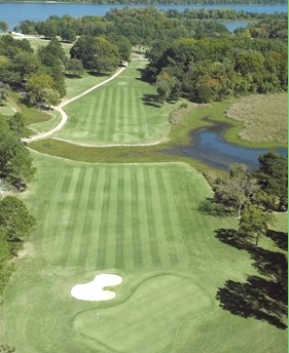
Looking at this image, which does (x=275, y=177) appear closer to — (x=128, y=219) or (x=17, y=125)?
(x=128, y=219)

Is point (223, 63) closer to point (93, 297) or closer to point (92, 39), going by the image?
point (92, 39)

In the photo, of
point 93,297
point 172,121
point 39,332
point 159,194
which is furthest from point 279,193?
point 172,121

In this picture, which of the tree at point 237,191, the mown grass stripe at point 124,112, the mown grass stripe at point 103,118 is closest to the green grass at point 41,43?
the mown grass stripe at point 124,112

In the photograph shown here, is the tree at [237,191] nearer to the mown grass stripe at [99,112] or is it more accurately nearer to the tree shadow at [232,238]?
the tree shadow at [232,238]

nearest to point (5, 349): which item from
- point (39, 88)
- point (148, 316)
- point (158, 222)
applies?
point (148, 316)

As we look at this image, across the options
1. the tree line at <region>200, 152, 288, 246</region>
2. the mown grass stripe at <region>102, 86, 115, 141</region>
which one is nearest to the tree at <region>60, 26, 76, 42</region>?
the mown grass stripe at <region>102, 86, 115, 141</region>

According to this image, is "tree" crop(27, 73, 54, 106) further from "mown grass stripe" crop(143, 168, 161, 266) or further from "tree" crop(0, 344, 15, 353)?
"tree" crop(0, 344, 15, 353)
